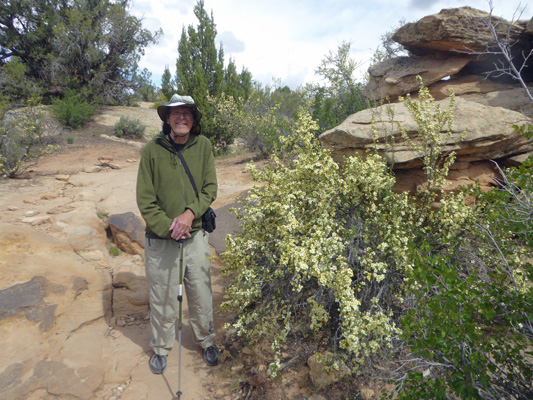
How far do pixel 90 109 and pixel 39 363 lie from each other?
1495 cm

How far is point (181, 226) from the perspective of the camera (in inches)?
109

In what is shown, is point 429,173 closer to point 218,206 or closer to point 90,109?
point 218,206

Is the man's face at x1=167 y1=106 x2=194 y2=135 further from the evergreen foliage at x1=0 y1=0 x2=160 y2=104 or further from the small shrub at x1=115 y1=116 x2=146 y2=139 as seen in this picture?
the evergreen foliage at x1=0 y1=0 x2=160 y2=104

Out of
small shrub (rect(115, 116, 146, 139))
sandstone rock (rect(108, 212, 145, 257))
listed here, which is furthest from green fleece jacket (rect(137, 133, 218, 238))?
small shrub (rect(115, 116, 146, 139))

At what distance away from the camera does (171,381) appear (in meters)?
2.89

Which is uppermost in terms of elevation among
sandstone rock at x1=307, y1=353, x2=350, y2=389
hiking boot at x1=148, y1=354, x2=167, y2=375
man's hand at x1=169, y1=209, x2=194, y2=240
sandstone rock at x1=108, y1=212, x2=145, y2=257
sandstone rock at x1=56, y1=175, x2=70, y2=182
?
man's hand at x1=169, y1=209, x2=194, y2=240

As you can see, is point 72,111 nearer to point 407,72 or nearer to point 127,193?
point 127,193

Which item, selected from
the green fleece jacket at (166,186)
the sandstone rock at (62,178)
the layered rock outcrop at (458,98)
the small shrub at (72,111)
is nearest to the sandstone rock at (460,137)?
the layered rock outcrop at (458,98)

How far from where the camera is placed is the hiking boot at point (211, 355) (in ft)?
10.0

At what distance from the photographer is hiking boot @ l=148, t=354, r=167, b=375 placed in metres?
2.97

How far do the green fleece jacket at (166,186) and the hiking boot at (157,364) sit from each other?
1147mm

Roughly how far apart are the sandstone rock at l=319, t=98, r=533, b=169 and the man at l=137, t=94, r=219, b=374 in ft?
6.36

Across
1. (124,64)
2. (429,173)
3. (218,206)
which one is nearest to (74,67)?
(124,64)

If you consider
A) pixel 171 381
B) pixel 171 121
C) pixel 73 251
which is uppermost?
pixel 171 121
